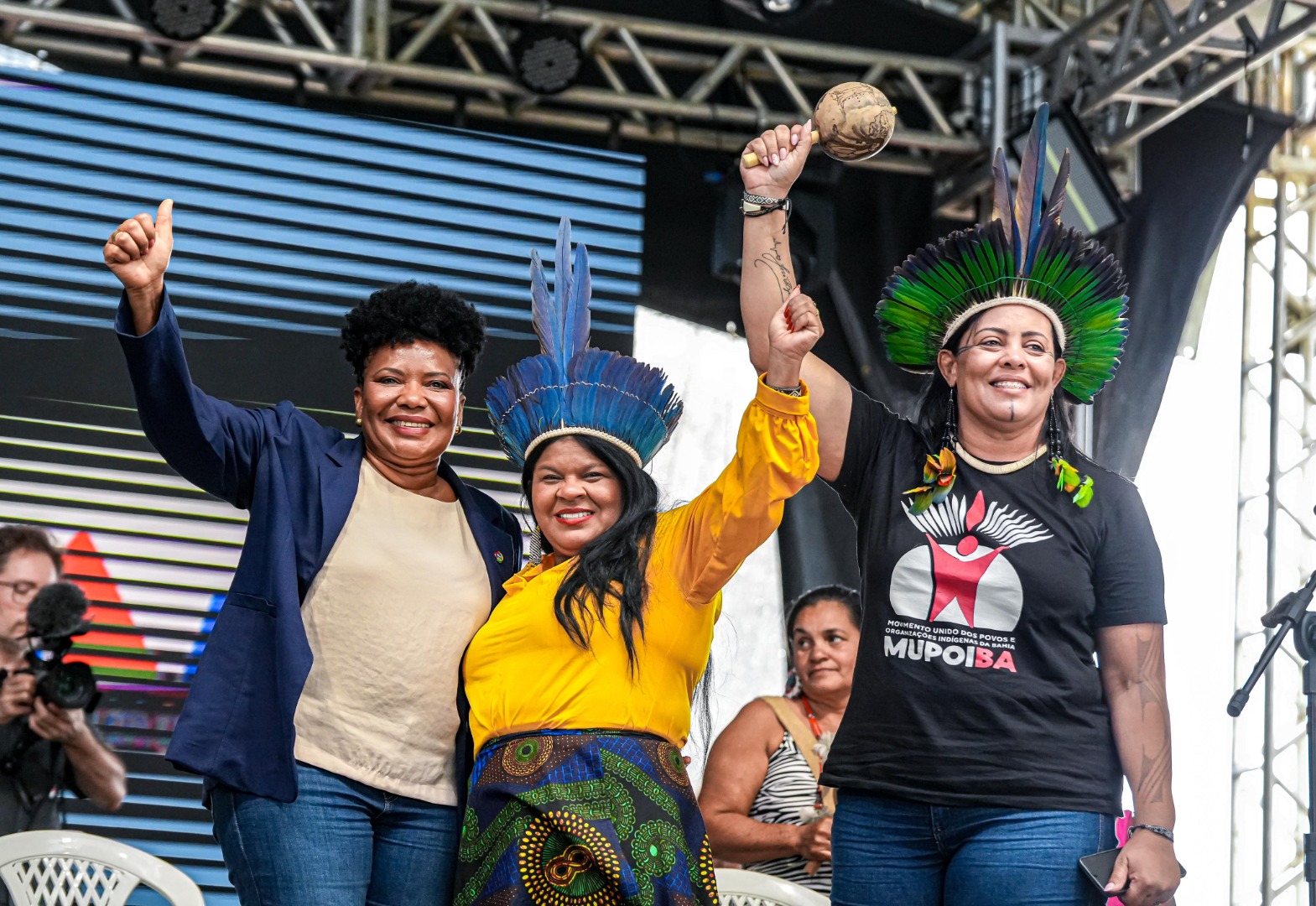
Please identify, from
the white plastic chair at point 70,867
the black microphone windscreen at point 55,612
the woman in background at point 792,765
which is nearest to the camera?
the white plastic chair at point 70,867

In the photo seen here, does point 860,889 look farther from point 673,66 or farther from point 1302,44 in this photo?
point 1302,44

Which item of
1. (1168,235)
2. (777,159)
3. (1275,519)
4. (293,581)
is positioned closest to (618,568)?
(293,581)

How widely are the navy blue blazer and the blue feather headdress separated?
31 cm

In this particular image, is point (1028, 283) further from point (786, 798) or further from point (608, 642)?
point (786, 798)

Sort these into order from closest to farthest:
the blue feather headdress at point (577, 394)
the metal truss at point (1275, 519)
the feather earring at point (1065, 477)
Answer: the feather earring at point (1065, 477) < the blue feather headdress at point (577, 394) < the metal truss at point (1275, 519)

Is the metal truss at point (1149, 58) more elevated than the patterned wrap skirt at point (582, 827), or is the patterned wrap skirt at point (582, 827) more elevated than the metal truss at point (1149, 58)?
the metal truss at point (1149, 58)

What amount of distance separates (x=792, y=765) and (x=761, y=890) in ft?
2.29

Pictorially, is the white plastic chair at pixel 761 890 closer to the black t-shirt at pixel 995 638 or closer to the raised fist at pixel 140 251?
the black t-shirt at pixel 995 638

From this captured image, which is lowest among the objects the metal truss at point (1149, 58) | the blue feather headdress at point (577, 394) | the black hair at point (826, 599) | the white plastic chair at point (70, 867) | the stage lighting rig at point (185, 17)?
the white plastic chair at point (70, 867)

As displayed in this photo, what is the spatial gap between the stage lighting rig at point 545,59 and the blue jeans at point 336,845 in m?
3.55

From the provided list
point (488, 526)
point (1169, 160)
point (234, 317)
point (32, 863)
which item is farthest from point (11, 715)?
point (1169, 160)

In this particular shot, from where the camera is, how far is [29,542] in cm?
530

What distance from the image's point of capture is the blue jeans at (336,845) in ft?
8.45

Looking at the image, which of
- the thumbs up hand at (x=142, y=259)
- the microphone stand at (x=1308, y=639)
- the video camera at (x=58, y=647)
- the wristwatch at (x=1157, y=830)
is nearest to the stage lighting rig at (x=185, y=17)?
the video camera at (x=58, y=647)
